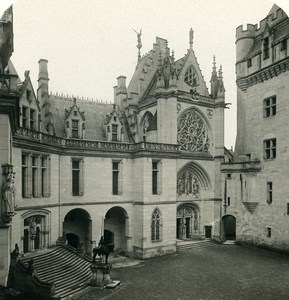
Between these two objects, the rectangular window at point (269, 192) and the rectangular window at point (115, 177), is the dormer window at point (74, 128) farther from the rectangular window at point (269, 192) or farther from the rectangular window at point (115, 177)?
the rectangular window at point (269, 192)

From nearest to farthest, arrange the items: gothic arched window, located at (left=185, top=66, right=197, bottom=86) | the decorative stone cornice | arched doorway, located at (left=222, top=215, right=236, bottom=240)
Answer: the decorative stone cornice, gothic arched window, located at (left=185, top=66, right=197, bottom=86), arched doorway, located at (left=222, top=215, right=236, bottom=240)

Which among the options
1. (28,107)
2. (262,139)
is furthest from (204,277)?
(28,107)

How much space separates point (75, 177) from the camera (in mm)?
23766

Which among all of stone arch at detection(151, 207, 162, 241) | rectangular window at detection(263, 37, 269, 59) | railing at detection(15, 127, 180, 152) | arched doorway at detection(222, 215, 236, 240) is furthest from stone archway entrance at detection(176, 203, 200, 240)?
rectangular window at detection(263, 37, 269, 59)

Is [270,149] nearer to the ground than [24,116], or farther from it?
nearer to the ground

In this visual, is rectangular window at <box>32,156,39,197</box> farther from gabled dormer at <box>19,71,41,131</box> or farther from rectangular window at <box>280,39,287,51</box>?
rectangular window at <box>280,39,287,51</box>

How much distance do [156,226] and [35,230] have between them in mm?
10157

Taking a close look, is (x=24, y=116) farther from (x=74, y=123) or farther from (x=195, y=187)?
(x=195, y=187)

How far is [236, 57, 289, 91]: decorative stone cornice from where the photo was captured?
82.3 ft

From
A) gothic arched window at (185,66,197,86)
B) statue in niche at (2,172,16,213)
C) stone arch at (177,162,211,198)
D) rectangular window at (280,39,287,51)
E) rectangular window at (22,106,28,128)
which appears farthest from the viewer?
gothic arched window at (185,66,197,86)

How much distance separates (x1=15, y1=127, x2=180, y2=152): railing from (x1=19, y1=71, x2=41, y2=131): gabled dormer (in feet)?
4.35

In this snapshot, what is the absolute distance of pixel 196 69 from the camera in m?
31.5

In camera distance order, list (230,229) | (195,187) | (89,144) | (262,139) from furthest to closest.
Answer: (230,229) → (195,187) → (262,139) → (89,144)

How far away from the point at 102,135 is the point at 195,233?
13.7m
